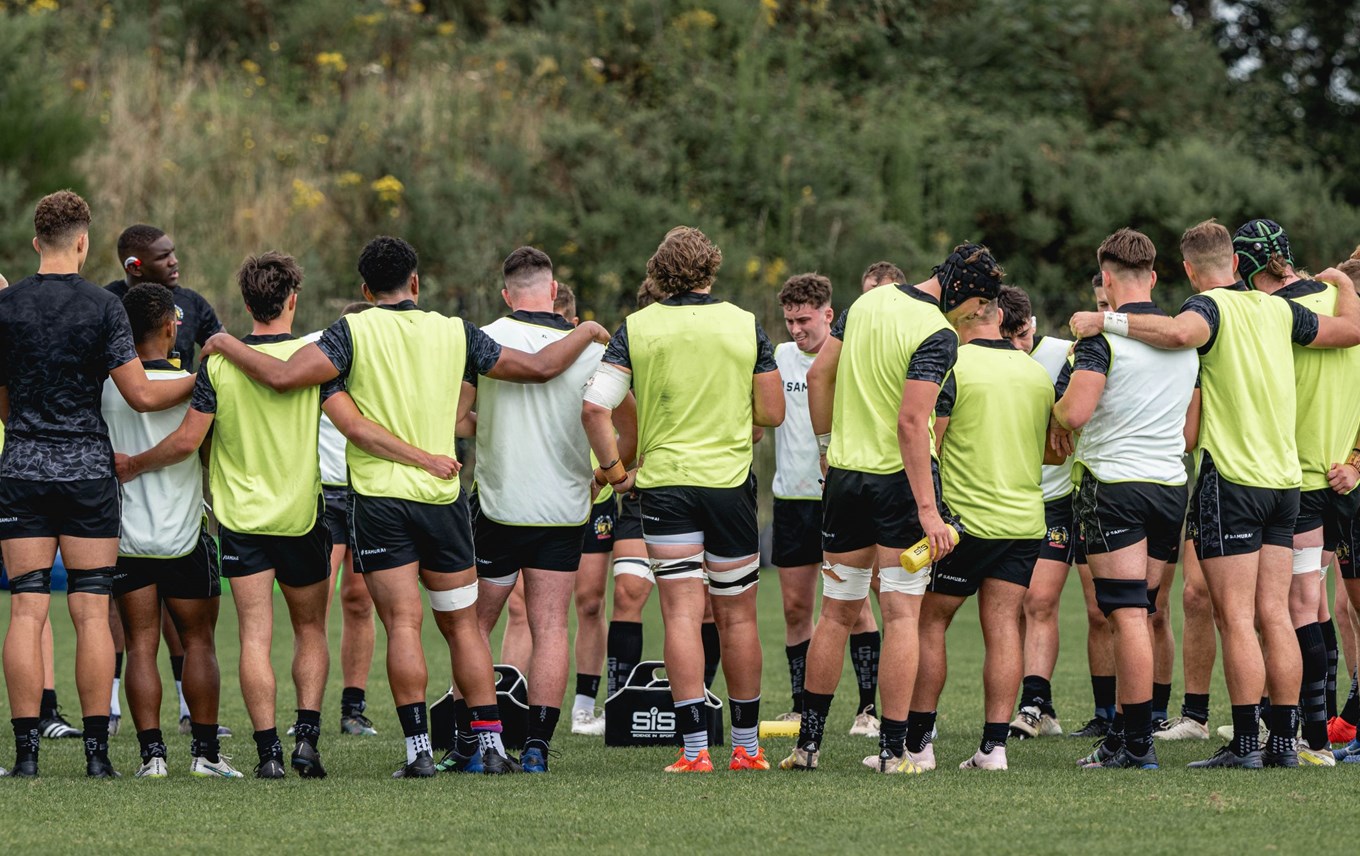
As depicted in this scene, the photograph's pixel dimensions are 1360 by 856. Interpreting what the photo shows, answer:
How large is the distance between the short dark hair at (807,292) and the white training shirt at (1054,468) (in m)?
1.02

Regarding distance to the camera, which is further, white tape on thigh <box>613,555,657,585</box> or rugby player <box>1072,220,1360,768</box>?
white tape on thigh <box>613,555,657,585</box>

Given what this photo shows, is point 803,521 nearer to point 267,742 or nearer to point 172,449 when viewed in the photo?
point 267,742

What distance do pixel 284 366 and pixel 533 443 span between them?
3.52 feet

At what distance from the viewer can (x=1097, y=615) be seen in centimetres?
788

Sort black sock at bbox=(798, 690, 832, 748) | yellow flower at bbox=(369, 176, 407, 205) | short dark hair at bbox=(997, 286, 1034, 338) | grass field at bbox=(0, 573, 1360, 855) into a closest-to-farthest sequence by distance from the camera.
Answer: grass field at bbox=(0, 573, 1360, 855)
black sock at bbox=(798, 690, 832, 748)
short dark hair at bbox=(997, 286, 1034, 338)
yellow flower at bbox=(369, 176, 407, 205)

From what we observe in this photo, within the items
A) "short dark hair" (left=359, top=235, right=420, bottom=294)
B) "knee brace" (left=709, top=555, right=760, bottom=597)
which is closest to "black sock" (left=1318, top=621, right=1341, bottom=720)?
"knee brace" (left=709, top=555, right=760, bottom=597)

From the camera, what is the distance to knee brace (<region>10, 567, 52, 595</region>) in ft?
21.1

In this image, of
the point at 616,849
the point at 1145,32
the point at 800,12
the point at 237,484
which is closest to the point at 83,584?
the point at 237,484

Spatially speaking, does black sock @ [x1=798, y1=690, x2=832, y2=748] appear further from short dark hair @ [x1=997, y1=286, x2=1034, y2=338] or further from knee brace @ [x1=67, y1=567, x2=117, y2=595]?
knee brace @ [x1=67, y1=567, x2=117, y2=595]

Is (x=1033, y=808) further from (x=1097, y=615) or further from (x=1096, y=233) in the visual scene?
(x=1096, y=233)

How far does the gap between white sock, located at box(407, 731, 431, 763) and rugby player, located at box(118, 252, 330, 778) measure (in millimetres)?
362

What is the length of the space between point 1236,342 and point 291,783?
4.00 m

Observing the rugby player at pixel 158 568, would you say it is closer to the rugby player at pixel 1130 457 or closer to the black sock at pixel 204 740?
the black sock at pixel 204 740

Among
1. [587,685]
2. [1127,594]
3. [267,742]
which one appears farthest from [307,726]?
[1127,594]
